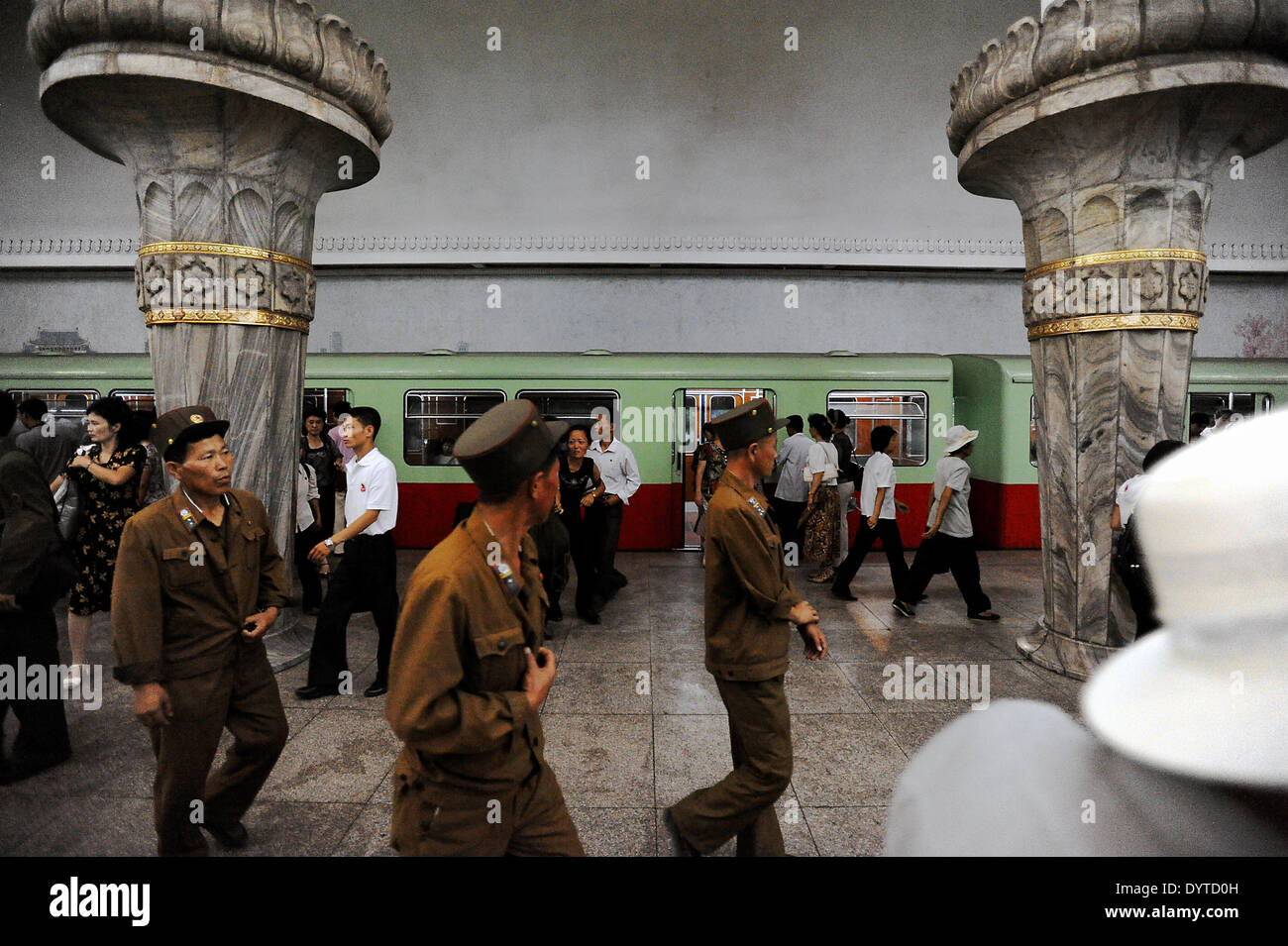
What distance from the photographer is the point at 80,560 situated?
481 cm

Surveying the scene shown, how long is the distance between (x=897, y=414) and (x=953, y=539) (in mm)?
3593

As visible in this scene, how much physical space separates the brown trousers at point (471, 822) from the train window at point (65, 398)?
Answer: 390 inches

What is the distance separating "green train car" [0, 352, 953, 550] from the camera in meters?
9.53

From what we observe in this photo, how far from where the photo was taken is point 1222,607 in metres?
0.69

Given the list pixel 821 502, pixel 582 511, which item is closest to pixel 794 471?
pixel 821 502

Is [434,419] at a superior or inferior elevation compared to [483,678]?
superior

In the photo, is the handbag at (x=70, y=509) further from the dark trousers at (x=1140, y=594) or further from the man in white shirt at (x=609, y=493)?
the dark trousers at (x=1140, y=594)

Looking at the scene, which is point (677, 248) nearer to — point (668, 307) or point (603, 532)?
point (668, 307)

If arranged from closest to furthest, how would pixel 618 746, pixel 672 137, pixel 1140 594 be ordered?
pixel 1140 594
pixel 618 746
pixel 672 137

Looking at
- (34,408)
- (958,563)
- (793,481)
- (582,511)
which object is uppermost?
(34,408)

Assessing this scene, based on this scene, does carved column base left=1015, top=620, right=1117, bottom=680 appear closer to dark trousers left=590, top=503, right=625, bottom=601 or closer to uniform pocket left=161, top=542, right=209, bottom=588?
dark trousers left=590, top=503, right=625, bottom=601

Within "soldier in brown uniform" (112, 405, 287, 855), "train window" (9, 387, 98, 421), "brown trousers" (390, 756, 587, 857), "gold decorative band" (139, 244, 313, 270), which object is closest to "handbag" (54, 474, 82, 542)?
"gold decorative band" (139, 244, 313, 270)

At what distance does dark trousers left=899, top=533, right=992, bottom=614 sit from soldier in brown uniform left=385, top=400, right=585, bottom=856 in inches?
216

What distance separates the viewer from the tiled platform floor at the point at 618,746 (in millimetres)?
3143
